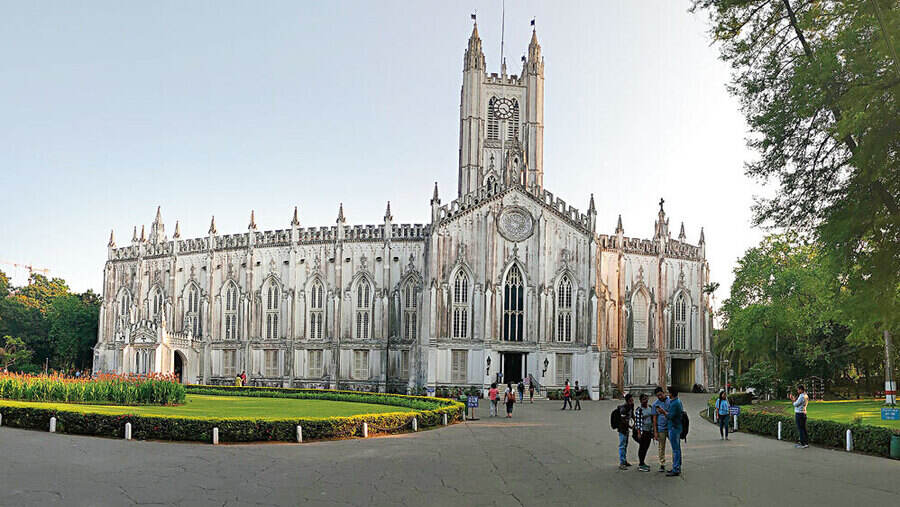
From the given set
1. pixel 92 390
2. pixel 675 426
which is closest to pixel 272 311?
pixel 92 390

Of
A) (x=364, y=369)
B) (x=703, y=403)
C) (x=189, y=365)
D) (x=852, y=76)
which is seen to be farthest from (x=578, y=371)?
(x=852, y=76)

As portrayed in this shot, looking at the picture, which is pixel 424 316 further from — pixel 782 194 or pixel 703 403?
pixel 782 194

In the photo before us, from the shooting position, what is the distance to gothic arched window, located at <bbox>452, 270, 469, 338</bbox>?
5353cm

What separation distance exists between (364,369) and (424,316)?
908cm

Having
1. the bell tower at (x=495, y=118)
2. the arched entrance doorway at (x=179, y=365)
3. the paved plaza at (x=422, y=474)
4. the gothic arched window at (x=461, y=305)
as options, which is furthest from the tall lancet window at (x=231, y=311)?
the paved plaza at (x=422, y=474)

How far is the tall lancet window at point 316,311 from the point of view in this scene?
201 ft

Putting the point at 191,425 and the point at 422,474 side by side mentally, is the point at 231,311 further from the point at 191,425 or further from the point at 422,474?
the point at 422,474

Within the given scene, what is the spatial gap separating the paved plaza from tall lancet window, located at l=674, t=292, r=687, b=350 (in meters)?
36.1

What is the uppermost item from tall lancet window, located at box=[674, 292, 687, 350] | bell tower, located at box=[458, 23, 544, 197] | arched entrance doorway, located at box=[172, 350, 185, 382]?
bell tower, located at box=[458, 23, 544, 197]

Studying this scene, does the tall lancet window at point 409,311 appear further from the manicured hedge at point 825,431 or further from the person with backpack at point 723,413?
the person with backpack at point 723,413

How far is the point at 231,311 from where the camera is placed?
2534 inches

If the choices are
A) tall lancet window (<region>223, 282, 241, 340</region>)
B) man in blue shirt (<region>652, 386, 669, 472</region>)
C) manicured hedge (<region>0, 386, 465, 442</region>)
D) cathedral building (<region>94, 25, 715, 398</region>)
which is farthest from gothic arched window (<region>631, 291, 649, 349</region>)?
man in blue shirt (<region>652, 386, 669, 472</region>)

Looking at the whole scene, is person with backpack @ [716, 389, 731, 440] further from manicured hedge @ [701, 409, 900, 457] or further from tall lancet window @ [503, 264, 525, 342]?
tall lancet window @ [503, 264, 525, 342]

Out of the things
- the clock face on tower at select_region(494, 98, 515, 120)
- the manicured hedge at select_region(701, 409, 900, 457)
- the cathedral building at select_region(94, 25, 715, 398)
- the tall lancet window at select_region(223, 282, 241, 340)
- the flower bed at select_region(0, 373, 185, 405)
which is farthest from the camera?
the clock face on tower at select_region(494, 98, 515, 120)
